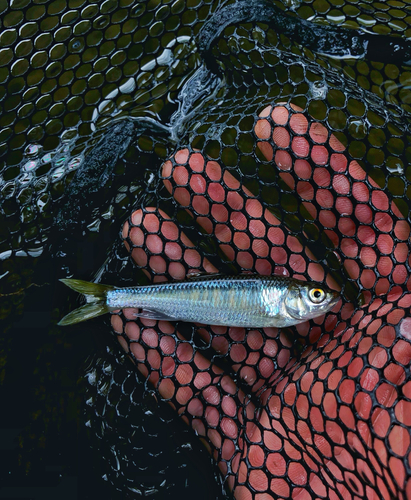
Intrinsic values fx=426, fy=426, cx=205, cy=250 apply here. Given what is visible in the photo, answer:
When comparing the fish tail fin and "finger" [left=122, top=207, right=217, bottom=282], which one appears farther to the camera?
"finger" [left=122, top=207, right=217, bottom=282]

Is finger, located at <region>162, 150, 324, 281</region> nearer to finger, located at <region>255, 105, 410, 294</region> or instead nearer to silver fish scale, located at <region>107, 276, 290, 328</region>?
silver fish scale, located at <region>107, 276, 290, 328</region>

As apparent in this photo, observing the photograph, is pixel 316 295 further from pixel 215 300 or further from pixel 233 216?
pixel 233 216

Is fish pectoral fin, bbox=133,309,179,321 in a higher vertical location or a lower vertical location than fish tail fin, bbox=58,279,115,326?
lower

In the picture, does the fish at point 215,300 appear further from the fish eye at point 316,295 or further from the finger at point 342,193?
the finger at point 342,193

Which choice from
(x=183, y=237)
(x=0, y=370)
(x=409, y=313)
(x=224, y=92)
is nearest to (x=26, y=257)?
(x=0, y=370)


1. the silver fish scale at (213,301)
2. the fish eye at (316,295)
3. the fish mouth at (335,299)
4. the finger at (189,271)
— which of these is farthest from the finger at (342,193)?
the finger at (189,271)

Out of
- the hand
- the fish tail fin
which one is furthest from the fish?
the hand

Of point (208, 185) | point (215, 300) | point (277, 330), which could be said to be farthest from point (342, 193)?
point (215, 300)
